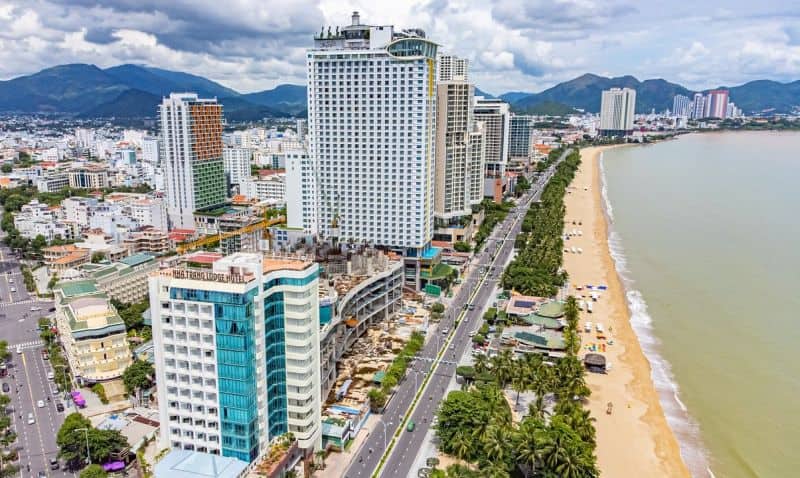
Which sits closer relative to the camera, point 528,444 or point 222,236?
point 528,444

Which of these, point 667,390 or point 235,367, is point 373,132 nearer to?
point 667,390

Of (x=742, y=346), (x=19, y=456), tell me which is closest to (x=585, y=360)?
(x=742, y=346)

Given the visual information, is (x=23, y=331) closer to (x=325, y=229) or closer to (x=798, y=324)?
(x=325, y=229)

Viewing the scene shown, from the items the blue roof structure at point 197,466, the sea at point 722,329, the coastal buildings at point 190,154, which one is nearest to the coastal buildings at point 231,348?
the blue roof structure at point 197,466

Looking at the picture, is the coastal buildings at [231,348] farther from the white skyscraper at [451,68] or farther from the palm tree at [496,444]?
the white skyscraper at [451,68]

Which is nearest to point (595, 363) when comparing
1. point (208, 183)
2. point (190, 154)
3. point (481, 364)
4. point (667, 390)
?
point (667, 390)
